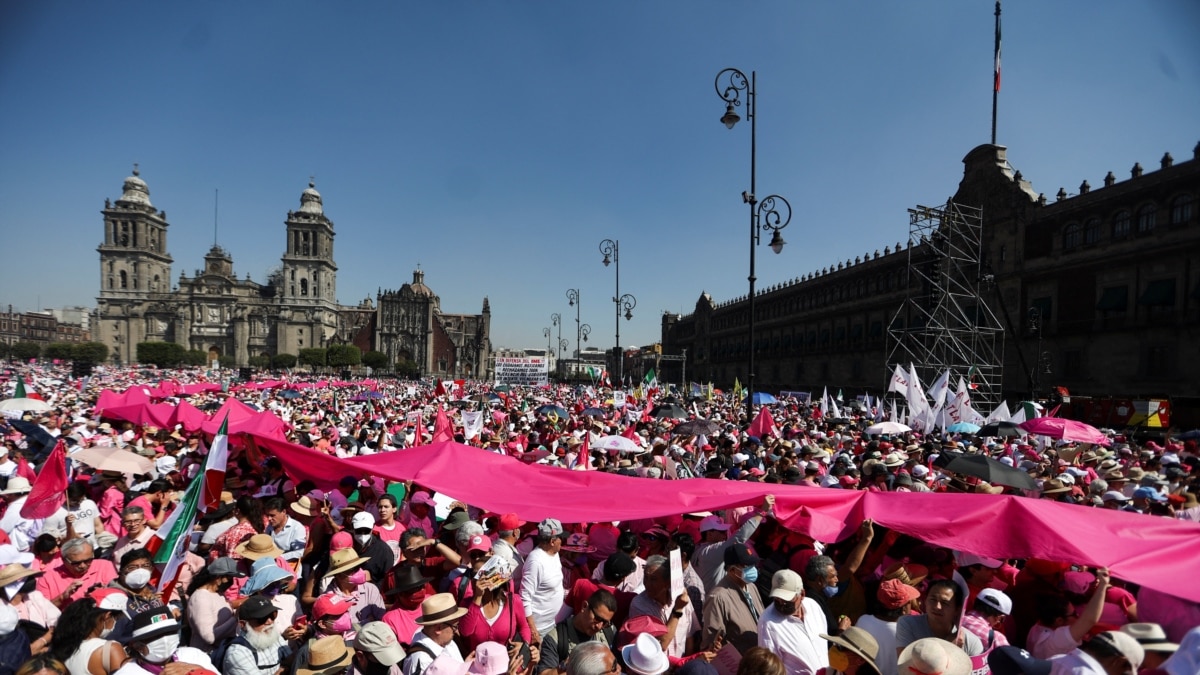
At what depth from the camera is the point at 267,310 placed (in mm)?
114438

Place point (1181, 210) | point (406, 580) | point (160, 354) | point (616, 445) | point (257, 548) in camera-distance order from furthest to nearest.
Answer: point (160, 354) < point (1181, 210) < point (616, 445) < point (257, 548) < point (406, 580)

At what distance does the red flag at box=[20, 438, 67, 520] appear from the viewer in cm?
639

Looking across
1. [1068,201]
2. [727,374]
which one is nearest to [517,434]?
[1068,201]

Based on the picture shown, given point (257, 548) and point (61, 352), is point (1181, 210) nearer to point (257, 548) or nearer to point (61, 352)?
point (257, 548)

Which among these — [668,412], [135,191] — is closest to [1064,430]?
[668,412]

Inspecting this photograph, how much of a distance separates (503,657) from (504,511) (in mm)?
2495

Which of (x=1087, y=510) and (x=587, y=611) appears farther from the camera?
(x=1087, y=510)

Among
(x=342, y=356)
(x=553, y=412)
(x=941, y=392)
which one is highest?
(x=941, y=392)

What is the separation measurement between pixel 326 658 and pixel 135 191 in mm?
157687

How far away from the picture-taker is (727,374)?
241ft

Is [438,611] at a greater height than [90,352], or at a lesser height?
lesser

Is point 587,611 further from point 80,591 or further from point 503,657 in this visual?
point 80,591

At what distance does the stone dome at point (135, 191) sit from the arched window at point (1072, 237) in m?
151

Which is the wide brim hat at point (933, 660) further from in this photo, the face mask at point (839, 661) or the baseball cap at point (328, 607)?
the baseball cap at point (328, 607)
